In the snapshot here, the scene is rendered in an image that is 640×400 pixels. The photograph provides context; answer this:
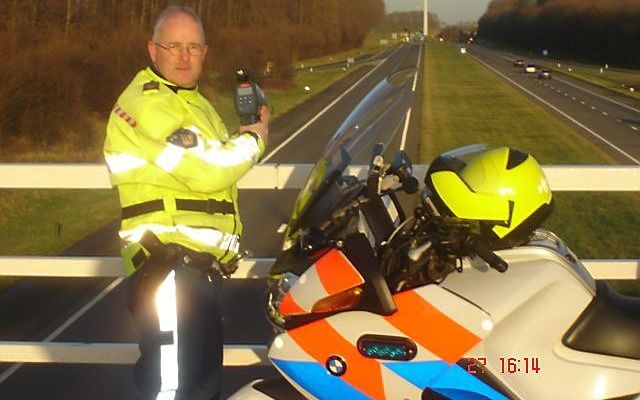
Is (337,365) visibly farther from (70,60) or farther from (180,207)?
(70,60)

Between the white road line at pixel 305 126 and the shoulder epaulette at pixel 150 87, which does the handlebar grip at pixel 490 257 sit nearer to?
the shoulder epaulette at pixel 150 87

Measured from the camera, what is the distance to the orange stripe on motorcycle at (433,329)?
259 cm

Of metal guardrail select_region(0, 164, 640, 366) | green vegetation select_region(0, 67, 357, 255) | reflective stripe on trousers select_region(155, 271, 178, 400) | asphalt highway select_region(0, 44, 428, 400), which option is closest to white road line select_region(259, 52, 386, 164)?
green vegetation select_region(0, 67, 357, 255)

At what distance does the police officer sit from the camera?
9.55 feet

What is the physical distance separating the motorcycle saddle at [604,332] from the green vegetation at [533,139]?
34.3ft

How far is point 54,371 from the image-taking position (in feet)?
21.5

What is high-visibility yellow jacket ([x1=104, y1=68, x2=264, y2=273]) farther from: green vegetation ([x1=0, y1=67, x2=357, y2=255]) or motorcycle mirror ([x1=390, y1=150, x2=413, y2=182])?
green vegetation ([x1=0, y1=67, x2=357, y2=255])

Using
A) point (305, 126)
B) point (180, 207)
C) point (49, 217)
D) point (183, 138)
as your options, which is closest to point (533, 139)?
point (305, 126)

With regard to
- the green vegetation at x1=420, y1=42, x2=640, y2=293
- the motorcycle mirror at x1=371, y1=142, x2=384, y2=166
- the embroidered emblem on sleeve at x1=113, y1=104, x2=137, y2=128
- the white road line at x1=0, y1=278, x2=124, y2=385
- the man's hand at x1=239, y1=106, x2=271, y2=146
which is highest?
the embroidered emblem on sleeve at x1=113, y1=104, x2=137, y2=128

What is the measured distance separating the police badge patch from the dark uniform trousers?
15.3 inches

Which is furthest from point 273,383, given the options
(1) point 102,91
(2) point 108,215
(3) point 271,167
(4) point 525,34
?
(4) point 525,34

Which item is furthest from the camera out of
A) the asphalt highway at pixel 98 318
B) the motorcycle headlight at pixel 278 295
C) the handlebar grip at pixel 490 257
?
the asphalt highway at pixel 98 318

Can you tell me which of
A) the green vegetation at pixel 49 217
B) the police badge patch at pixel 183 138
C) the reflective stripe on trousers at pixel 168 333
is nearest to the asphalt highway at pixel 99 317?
the green vegetation at pixel 49 217
